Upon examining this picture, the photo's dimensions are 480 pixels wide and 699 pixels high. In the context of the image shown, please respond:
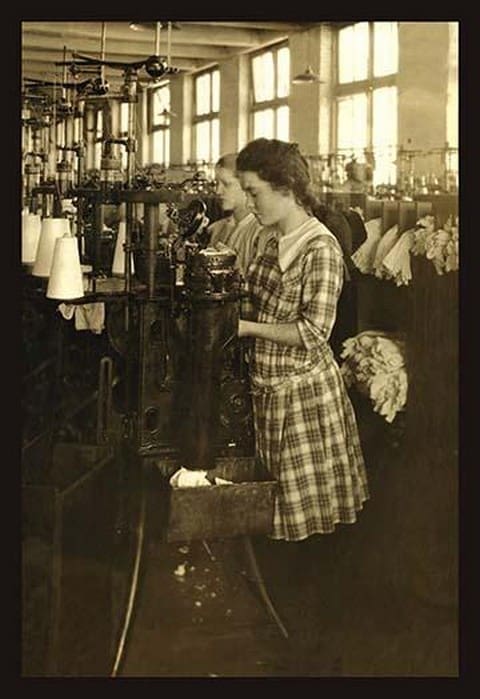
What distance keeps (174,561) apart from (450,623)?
2.42 ft

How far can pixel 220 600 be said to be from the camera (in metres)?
3.44

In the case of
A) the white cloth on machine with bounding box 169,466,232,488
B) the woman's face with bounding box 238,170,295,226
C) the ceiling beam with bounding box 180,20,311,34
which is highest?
the ceiling beam with bounding box 180,20,311,34

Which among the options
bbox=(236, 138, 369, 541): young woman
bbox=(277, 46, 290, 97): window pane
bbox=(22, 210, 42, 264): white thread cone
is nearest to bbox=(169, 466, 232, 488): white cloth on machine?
bbox=(236, 138, 369, 541): young woman

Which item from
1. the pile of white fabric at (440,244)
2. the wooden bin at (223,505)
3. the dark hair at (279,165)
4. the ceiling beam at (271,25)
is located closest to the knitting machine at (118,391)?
the wooden bin at (223,505)

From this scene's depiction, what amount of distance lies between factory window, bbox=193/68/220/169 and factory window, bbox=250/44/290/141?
9cm

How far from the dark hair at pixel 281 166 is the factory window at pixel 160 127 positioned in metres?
0.19

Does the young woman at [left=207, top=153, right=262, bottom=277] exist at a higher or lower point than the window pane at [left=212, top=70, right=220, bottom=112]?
lower

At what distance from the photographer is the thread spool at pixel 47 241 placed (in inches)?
132

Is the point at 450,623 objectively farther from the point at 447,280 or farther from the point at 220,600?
the point at 447,280

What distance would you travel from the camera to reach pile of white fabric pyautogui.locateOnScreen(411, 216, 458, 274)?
11.1 ft

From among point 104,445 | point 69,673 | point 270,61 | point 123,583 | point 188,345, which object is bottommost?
point 69,673

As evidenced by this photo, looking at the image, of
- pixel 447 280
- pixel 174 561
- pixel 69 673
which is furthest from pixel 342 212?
pixel 69 673

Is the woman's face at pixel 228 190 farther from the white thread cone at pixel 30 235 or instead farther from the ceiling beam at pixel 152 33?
the white thread cone at pixel 30 235

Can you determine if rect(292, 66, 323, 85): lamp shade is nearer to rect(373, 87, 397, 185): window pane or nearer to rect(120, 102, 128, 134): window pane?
rect(373, 87, 397, 185): window pane
